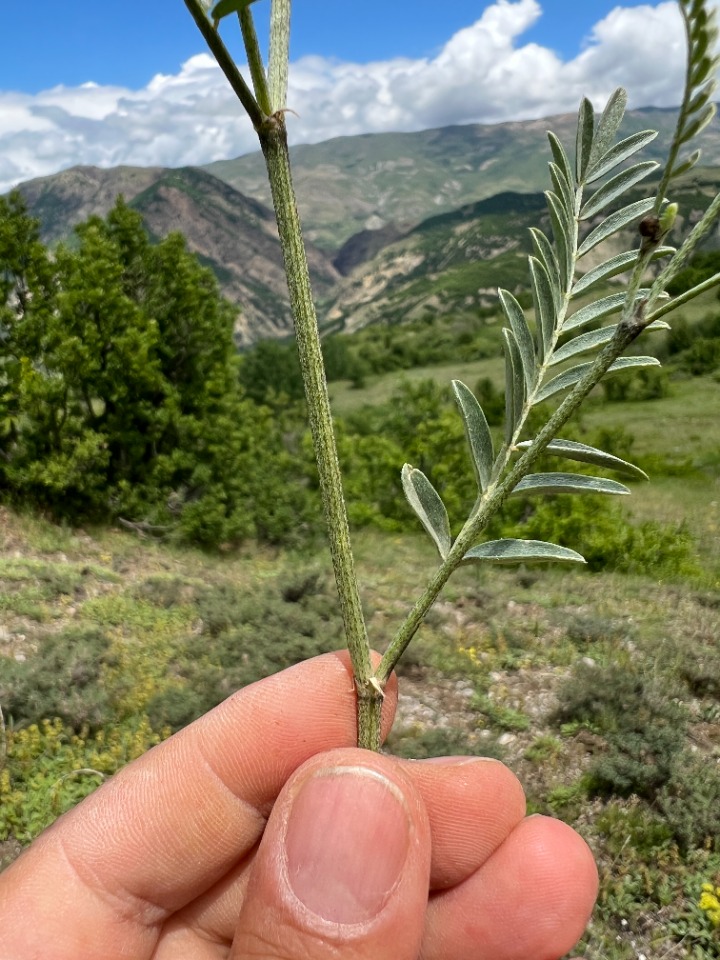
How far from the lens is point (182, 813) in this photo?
251cm

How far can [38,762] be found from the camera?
5965mm

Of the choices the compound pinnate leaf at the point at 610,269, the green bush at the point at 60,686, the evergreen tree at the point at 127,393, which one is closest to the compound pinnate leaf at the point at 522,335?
the compound pinnate leaf at the point at 610,269

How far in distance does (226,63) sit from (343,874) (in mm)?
1872

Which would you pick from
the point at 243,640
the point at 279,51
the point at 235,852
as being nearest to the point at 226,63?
the point at 279,51

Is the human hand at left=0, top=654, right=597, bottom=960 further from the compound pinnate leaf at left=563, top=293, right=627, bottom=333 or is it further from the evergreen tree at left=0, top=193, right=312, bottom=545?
the evergreen tree at left=0, top=193, right=312, bottom=545

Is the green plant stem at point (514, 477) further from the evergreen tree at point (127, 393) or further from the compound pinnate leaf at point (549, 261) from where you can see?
the evergreen tree at point (127, 393)

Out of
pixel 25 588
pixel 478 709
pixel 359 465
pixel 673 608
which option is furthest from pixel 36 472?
pixel 673 608

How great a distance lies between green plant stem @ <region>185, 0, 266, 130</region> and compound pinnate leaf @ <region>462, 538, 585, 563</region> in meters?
0.90

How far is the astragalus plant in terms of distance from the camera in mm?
1144

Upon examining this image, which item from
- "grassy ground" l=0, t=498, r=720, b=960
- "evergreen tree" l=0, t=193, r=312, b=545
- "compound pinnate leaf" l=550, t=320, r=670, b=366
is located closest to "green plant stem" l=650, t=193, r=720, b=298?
"compound pinnate leaf" l=550, t=320, r=670, b=366

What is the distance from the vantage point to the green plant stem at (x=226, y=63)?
101cm

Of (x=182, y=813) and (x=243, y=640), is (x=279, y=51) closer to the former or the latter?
(x=182, y=813)

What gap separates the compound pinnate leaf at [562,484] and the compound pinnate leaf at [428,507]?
0.18 metres

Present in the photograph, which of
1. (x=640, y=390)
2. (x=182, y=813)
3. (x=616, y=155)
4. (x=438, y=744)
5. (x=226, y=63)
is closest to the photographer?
(x=226, y=63)
